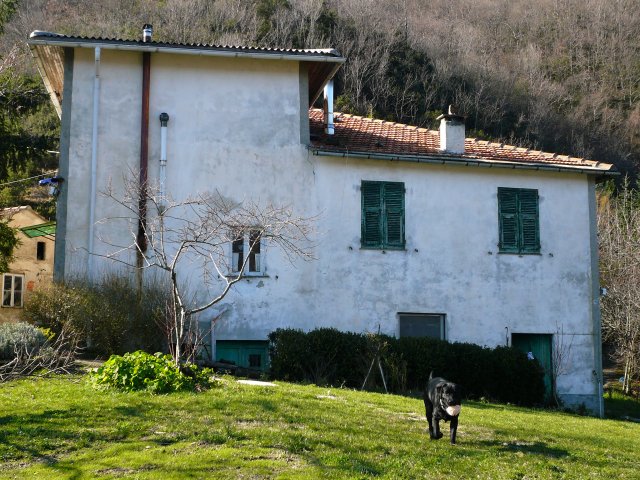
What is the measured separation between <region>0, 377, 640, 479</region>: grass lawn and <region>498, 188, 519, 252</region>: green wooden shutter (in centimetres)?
789

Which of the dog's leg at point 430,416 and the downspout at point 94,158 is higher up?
the downspout at point 94,158

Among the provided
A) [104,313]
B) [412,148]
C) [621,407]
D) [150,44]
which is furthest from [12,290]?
[621,407]

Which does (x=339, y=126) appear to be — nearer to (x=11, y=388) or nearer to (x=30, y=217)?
(x=11, y=388)

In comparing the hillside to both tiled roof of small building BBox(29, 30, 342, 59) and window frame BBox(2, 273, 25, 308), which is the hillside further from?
tiled roof of small building BBox(29, 30, 342, 59)

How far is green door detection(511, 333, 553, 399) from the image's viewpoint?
20.8 m

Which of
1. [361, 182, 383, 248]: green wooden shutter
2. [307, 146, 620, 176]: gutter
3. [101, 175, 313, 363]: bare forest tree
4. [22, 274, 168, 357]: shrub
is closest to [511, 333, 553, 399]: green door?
[307, 146, 620, 176]: gutter

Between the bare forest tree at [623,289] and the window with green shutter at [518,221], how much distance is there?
11716mm

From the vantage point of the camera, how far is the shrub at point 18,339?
1436cm

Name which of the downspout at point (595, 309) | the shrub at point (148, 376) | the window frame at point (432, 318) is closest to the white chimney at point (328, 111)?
the window frame at point (432, 318)

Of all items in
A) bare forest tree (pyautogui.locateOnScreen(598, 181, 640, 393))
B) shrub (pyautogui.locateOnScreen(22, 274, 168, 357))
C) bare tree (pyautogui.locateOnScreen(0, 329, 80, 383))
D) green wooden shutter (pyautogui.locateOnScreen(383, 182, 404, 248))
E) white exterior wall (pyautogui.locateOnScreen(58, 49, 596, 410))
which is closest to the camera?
bare tree (pyautogui.locateOnScreen(0, 329, 80, 383))

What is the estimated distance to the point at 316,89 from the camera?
2225cm

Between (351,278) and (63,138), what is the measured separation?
720 centimetres

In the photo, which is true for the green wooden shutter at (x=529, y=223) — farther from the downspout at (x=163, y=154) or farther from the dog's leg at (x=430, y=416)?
the dog's leg at (x=430, y=416)

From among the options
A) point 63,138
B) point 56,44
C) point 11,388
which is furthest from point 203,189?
point 11,388
